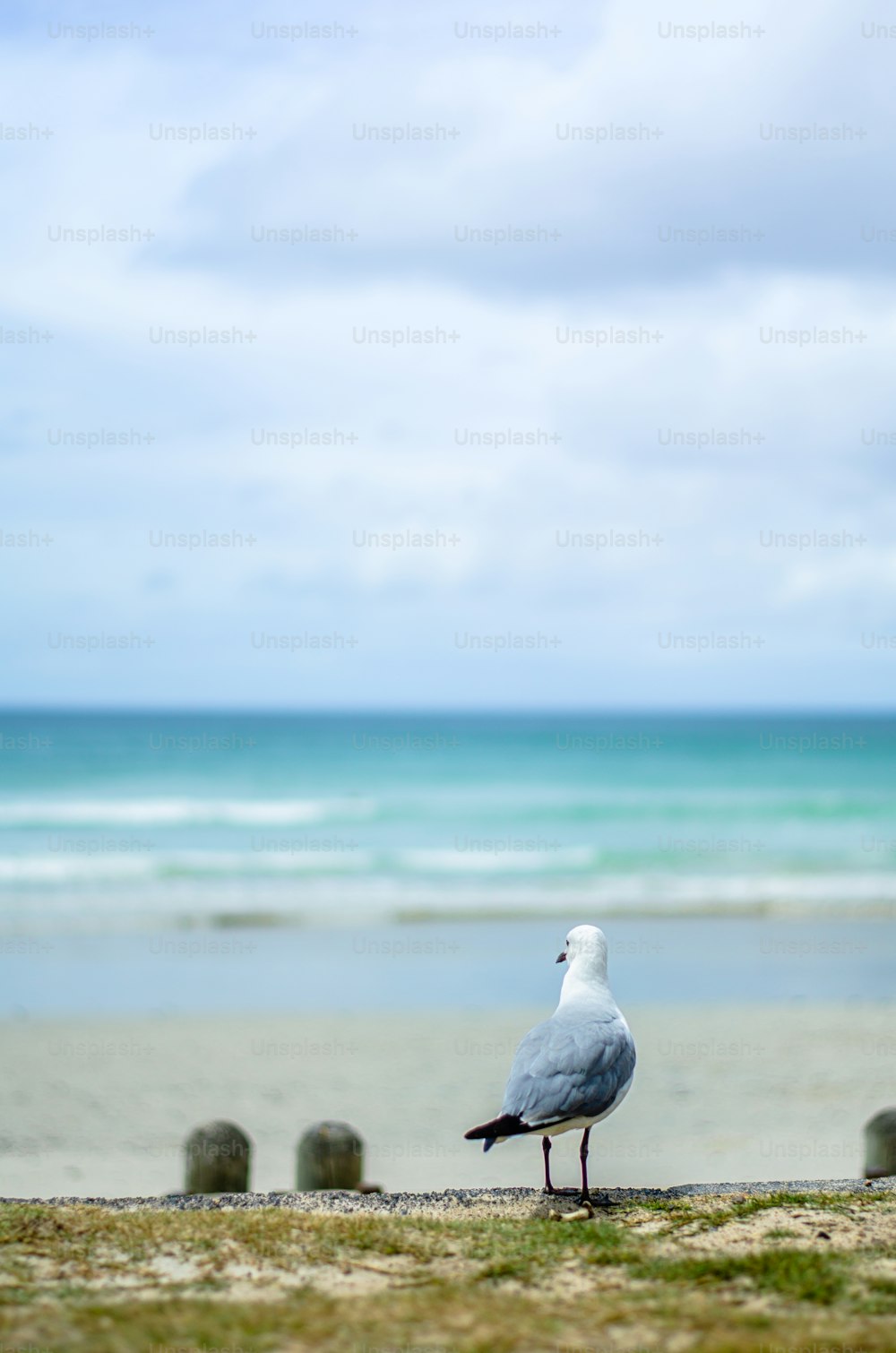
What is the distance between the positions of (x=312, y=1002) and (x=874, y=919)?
29.2 feet

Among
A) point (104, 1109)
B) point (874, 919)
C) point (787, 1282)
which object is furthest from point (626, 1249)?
point (874, 919)

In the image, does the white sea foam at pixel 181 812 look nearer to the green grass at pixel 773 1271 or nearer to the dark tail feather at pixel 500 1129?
the dark tail feather at pixel 500 1129

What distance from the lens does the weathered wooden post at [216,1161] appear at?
4.82 meters

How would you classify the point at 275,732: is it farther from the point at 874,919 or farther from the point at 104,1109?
the point at 104,1109

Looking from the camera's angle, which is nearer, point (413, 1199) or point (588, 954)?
point (413, 1199)

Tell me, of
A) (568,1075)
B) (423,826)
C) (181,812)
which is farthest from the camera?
(181,812)

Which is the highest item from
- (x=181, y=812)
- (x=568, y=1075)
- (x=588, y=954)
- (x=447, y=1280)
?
(x=181, y=812)

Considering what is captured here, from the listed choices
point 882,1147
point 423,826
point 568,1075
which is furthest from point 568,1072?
point 423,826

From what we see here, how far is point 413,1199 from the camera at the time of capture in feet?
13.4

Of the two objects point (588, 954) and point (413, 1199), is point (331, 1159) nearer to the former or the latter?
point (413, 1199)

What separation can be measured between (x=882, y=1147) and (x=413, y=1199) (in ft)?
7.11

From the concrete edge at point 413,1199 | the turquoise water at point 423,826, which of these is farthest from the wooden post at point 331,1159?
the turquoise water at point 423,826

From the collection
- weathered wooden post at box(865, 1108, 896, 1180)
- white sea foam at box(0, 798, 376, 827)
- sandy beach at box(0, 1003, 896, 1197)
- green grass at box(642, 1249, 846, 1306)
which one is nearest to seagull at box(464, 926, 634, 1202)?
green grass at box(642, 1249, 846, 1306)

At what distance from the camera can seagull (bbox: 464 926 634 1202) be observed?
367 centimetres
